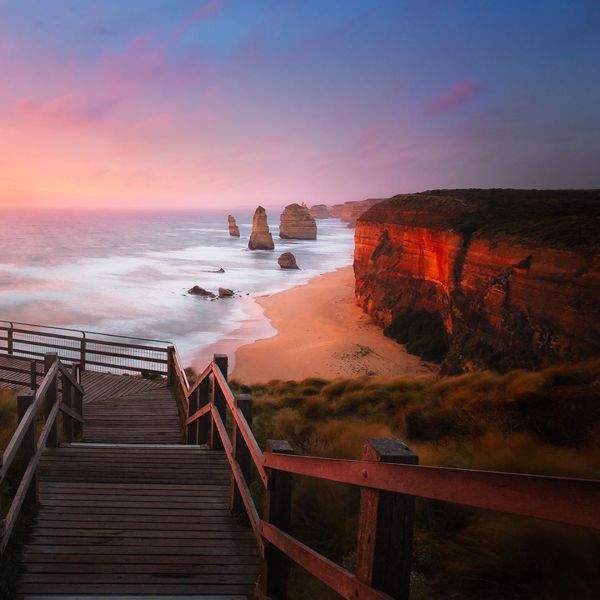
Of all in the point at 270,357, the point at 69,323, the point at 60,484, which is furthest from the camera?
the point at 69,323

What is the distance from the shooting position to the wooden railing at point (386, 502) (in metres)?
1.18

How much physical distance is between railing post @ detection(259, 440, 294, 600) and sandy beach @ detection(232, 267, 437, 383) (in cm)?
1533

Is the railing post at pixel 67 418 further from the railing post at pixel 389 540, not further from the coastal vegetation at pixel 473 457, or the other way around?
the railing post at pixel 389 540

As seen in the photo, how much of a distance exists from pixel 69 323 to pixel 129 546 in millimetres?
32669

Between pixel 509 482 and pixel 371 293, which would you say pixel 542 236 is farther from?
pixel 509 482

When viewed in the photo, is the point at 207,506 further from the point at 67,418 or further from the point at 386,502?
the point at 67,418

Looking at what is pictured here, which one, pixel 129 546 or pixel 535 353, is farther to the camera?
pixel 535 353

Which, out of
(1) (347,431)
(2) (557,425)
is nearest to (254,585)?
(1) (347,431)

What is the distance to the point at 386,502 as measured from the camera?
5.97ft

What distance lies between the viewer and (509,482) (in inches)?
50.5

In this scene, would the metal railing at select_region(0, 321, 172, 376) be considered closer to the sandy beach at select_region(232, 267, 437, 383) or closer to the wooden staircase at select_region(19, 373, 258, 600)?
the wooden staircase at select_region(19, 373, 258, 600)

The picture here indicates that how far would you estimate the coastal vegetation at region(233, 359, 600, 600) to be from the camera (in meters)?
3.09

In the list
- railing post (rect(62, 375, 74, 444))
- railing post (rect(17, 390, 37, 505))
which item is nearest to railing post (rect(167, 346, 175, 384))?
railing post (rect(62, 375, 74, 444))

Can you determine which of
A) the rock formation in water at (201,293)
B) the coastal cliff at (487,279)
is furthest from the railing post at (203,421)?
the rock formation in water at (201,293)
